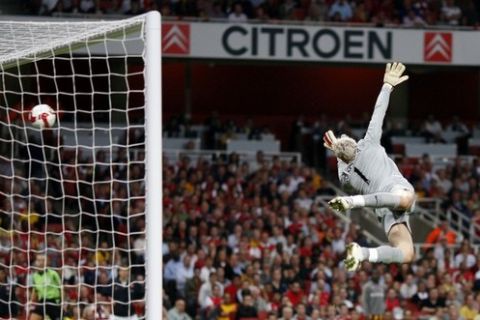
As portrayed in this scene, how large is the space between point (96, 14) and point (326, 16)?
4945 mm

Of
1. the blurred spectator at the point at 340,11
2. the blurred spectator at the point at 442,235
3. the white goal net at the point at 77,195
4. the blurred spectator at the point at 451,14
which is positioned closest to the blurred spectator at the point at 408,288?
the blurred spectator at the point at 442,235

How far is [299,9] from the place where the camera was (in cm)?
2573

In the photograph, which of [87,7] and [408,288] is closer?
[408,288]

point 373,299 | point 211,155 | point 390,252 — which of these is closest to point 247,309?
point 373,299

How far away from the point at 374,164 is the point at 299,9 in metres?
15.8

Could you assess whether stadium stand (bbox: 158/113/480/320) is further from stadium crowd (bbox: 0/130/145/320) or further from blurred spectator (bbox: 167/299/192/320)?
stadium crowd (bbox: 0/130/145/320)

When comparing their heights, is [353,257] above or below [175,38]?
below

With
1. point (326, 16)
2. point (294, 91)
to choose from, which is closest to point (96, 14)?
point (326, 16)

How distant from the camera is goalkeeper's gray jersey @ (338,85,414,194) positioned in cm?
1028

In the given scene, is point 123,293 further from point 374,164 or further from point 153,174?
point 153,174

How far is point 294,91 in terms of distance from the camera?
32219 mm

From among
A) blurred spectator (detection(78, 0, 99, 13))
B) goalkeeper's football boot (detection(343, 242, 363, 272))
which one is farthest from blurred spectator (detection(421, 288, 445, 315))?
goalkeeper's football boot (detection(343, 242, 363, 272))

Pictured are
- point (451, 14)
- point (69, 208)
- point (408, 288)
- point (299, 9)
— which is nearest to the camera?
point (408, 288)

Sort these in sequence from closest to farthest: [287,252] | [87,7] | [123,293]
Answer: [123,293]
[287,252]
[87,7]
